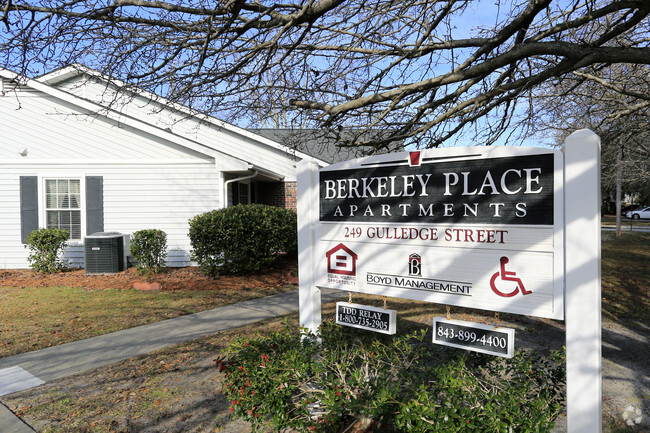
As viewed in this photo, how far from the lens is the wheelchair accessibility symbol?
2.73 m

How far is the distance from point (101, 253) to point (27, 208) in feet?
8.91

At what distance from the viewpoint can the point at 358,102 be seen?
4.76 metres

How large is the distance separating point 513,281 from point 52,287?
10439 millimetres

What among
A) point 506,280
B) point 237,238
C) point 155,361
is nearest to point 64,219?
point 237,238

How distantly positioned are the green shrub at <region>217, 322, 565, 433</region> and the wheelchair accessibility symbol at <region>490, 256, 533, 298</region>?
0.61 m

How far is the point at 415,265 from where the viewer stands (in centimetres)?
321

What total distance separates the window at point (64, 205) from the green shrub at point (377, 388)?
33.5ft

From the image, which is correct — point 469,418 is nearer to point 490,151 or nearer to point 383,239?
point 383,239

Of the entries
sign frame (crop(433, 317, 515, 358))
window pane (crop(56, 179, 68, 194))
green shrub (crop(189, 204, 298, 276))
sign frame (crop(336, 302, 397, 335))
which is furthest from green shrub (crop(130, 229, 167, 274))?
sign frame (crop(433, 317, 515, 358))

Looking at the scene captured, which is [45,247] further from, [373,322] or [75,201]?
[373,322]

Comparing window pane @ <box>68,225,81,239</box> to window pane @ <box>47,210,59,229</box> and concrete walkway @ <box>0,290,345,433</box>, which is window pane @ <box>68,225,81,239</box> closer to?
window pane @ <box>47,210,59,229</box>

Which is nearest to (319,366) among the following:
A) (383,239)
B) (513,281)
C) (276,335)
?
(276,335)

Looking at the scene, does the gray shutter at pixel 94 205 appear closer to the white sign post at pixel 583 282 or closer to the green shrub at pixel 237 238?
the green shrub at pixel 237 238

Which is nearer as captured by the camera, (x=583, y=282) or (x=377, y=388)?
(x=583, y=282)
